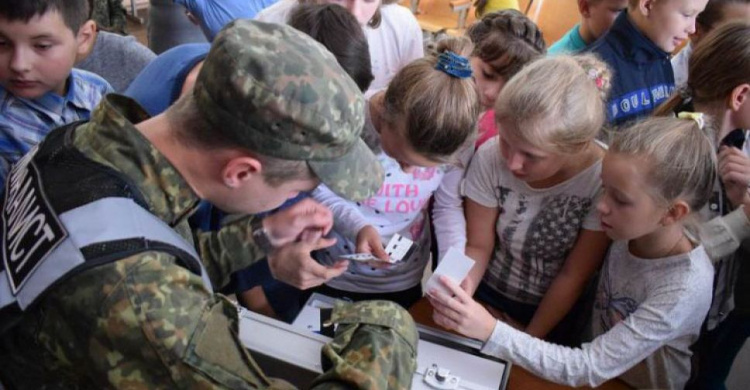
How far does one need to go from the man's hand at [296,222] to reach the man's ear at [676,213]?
873mm

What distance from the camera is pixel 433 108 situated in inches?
62.2

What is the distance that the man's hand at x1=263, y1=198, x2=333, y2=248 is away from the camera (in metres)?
1.44

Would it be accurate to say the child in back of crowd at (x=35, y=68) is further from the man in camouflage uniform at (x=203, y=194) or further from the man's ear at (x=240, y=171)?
the man's ear at (x=240, y=171)

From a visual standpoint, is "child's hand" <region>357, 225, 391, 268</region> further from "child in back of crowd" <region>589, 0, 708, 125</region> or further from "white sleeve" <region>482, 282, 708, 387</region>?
"child in back of crowd" <region>589, 0, 708, 125</region>

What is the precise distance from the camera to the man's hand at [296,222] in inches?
56.5

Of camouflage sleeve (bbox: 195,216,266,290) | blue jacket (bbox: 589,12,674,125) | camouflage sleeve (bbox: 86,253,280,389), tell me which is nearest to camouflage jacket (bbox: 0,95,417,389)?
camouflage sleeve (bbox: 86,253,280,389)

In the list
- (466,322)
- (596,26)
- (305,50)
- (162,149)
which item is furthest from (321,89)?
(596,26)

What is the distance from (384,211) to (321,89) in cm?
96

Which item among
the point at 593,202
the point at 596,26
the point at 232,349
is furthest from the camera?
the point at 596,26

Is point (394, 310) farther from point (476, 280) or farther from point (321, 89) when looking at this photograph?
point (476, 280)

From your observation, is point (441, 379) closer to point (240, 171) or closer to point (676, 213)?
point (240, 171)

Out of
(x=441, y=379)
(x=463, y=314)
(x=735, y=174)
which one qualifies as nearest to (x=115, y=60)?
(x=463, y=314)

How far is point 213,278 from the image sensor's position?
53.8 inches

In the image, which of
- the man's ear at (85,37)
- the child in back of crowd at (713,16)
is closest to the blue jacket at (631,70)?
the child in back of crowd at (713,16)
